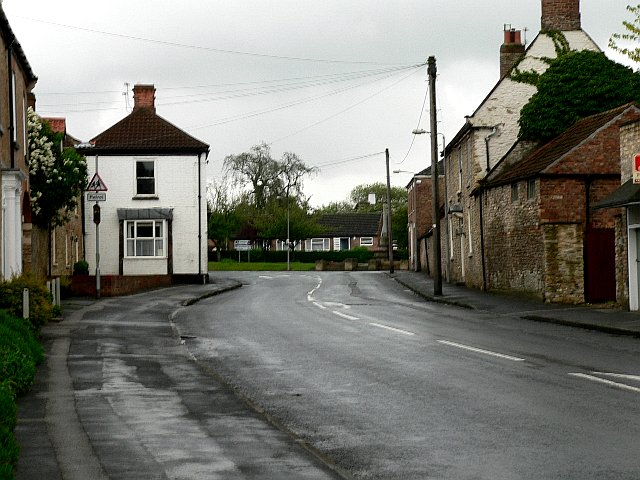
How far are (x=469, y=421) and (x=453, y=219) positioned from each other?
39830 mm

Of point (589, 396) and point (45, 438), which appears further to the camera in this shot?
point (589, 396)

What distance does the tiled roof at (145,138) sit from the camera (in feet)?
165

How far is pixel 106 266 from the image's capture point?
167 feet

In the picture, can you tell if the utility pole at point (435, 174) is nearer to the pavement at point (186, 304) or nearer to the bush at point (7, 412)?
the pavement at point (186, 304)

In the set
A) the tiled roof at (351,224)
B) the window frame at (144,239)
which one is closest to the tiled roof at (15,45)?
the window frame at (144,239)

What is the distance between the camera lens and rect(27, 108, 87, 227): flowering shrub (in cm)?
3638

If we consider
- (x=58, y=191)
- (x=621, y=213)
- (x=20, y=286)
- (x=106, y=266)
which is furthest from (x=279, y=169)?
(x=20, y=286)

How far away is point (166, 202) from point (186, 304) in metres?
17.9

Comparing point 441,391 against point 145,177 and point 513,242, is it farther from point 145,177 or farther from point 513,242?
point 145,177

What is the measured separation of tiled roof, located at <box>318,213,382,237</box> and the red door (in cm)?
9819

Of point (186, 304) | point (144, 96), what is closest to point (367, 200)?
point (144, 96)

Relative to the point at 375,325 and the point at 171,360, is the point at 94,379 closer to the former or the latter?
the point at 171,360

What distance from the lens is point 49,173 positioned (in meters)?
36.9

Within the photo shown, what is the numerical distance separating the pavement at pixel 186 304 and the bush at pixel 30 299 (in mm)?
359
